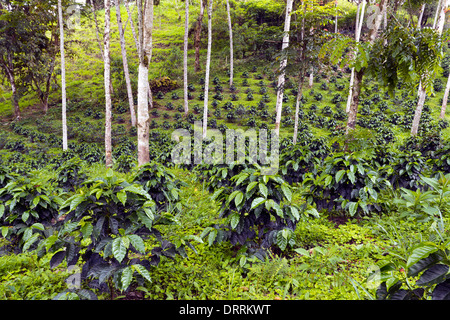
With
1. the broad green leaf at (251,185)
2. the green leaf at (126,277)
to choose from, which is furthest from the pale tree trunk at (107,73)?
the green leaf at (126,277)

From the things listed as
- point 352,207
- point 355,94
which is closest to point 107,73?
point 355,94

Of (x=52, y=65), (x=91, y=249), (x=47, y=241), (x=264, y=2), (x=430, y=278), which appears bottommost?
(x=91, y=249)

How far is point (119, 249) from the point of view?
1789mm

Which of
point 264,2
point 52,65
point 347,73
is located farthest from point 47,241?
point 264,2

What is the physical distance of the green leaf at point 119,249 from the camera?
1752mm

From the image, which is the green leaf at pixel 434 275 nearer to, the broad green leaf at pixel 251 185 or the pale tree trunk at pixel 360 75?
the broad green leaf at pixel 251 185

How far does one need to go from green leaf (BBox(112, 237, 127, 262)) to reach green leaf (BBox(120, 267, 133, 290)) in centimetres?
14

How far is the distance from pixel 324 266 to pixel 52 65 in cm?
2139

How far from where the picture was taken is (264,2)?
85.9 feet

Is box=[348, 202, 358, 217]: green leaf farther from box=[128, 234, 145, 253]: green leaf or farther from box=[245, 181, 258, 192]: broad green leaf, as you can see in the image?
box=[128, 234, 145, 253]: green leaf

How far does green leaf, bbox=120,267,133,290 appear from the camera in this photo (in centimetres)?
173

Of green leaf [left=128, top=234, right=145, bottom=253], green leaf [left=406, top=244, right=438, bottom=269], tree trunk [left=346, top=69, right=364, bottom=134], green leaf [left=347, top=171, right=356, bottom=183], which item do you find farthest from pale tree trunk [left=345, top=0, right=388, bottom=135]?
green leaf [left=128, top=234, right=145, bottom=253]
